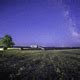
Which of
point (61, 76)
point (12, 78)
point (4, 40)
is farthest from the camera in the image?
point (4, 40)

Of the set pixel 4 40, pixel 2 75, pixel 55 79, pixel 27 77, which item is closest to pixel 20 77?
pixel 27 77

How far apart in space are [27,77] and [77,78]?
4.73 meters

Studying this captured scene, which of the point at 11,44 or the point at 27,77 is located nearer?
the point at 27,77

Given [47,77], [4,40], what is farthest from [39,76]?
[4,40]

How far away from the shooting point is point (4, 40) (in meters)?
79.0

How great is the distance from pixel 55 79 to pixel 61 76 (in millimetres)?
1288

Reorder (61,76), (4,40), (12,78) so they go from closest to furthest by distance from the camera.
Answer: (12,78) → (61,76) → (4,40)

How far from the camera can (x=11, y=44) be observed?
3174 inches

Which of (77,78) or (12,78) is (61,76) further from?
(12,78)

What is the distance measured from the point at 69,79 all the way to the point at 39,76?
2.84 meters

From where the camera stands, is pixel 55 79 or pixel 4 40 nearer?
pixel 55 79

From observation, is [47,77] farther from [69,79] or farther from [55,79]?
[69,79]

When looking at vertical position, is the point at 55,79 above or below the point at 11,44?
below

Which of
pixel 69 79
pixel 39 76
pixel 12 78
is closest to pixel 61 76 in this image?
pixel 69 79
